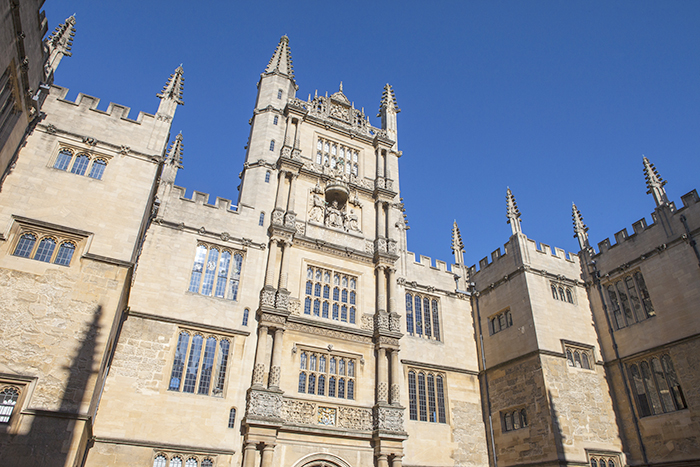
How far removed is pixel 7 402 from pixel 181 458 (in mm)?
5852

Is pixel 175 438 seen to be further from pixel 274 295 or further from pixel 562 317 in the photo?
pixel 562 317

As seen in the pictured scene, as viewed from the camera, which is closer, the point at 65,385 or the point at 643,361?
the point at 65,385

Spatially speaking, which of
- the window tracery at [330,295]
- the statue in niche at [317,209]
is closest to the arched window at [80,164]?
the window tracery at [330,295]

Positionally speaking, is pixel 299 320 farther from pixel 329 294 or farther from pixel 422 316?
pixel 422 316

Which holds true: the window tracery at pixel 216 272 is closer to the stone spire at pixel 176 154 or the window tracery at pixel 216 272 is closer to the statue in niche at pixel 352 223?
the stone spire at pixel 176 154

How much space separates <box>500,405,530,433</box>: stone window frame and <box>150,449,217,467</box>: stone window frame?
12.4m

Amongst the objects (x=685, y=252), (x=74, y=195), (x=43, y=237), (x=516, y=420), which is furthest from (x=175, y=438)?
(x=685, y=252)

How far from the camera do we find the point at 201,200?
21219 millimetres

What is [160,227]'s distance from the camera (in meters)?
19.6


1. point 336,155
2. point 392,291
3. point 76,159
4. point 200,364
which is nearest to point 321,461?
point 200,364

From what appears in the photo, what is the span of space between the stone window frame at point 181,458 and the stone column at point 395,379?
287 inches

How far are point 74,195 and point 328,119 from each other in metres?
15.0

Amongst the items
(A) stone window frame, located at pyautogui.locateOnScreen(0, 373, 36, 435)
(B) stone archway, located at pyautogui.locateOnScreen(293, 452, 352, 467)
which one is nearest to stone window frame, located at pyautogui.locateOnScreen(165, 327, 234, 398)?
(B) stone archway, located at pyautogui.locateOnScreen(293, 452, 352, 467)

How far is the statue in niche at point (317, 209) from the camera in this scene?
2352cm
